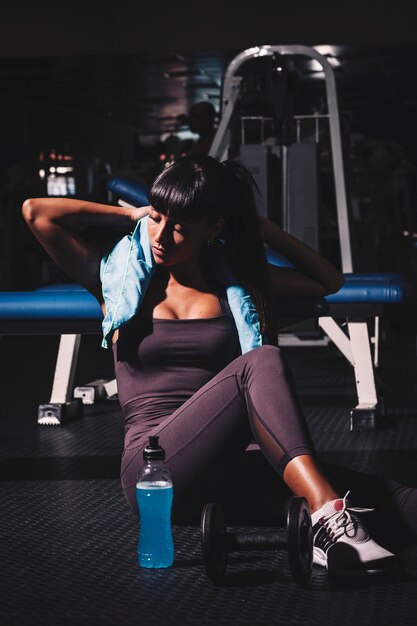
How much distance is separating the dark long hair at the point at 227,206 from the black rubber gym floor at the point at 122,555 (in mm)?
367

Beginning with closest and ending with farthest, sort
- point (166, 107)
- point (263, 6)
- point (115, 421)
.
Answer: point (115, 421) → point (263, 6) → point (166, 107)

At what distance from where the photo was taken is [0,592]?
173 centimetres

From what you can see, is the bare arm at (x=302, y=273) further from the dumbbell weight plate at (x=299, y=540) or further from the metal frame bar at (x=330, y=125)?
the metal frame bar at (x=330, y=125)

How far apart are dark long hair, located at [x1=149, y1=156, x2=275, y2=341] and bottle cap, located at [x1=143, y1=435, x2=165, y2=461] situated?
368mm

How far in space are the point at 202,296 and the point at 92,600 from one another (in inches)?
25.8

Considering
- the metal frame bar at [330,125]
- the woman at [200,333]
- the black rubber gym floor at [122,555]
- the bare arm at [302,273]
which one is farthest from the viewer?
the metal frame bar at [330,125]

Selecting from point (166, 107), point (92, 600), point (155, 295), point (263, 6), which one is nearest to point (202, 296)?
point (155, 295)

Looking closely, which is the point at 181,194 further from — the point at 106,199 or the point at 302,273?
the point at 106,199

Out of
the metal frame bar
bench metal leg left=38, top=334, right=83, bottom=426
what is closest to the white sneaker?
bench metal leg left=38, top=334, right=83, bottom=426

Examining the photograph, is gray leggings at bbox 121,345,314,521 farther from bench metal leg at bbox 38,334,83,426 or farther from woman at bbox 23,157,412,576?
bench metal leg at bbox 38,334,83,426

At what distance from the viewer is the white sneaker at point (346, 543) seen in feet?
5.58

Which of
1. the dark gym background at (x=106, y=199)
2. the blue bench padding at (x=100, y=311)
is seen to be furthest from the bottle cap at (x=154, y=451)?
the blue bench padding at (x=100, y=311)

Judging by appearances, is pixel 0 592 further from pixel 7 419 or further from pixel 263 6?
pixel 263 6

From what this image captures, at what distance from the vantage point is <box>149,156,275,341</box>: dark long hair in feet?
6.16
